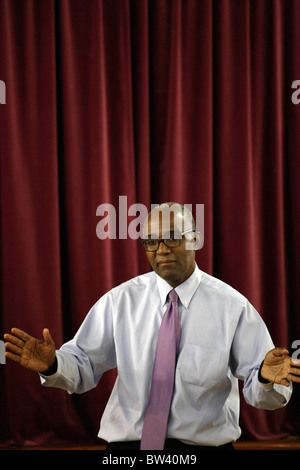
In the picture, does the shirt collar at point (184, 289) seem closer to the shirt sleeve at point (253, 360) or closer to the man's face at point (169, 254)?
the man's face at point (169, 254)

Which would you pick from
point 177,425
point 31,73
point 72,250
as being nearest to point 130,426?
point 177,425

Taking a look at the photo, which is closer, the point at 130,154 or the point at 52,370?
the point at 52,370

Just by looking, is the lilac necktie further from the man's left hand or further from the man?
the man's left hand

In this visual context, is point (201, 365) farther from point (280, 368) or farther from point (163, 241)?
point (163, 241)

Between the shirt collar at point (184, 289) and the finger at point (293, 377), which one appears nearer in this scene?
the finger at point (293, 377)

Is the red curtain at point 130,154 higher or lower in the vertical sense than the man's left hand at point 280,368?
higher

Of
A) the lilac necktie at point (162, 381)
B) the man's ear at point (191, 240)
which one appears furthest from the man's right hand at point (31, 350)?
the man's ear at point (191, 240)

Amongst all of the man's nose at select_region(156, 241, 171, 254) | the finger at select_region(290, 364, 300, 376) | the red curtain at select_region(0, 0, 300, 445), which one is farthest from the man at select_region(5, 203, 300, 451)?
the red curtain at select_region(0, 0, 300, 445)

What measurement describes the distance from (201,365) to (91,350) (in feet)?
1.23

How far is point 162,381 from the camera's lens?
5.82 ft

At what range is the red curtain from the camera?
2.80 meters

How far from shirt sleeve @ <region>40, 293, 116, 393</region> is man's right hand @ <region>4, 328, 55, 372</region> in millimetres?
96

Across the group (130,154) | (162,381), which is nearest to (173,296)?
(162,381)

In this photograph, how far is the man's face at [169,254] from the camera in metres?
1.80
